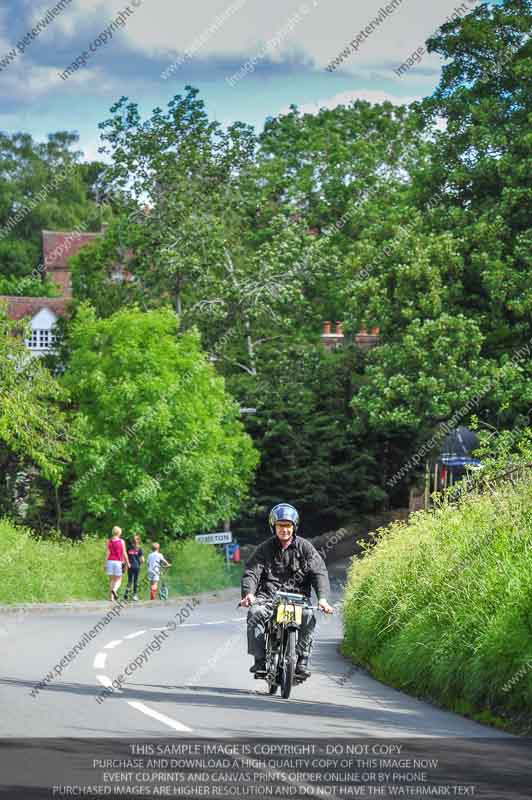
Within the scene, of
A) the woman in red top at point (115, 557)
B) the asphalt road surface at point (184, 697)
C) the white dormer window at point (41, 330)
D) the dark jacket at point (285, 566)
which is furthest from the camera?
the white dormer window at point (41, 330)

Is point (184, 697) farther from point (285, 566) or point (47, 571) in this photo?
point (47, 571)

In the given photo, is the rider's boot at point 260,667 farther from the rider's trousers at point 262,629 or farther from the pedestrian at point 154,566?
the pedestrian at point 154,566

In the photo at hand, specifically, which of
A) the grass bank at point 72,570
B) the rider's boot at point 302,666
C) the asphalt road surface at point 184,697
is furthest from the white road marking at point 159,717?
the grass bank at point 72,570

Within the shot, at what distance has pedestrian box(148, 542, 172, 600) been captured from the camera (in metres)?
41.7

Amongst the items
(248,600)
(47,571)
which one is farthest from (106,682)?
(47,571)

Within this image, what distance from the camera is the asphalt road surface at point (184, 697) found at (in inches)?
483

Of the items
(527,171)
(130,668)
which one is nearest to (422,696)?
(130,668)

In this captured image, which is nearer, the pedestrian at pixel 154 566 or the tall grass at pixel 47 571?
the tall grass at pixel 47 571

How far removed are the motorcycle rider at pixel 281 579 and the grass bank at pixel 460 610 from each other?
1.38 meters

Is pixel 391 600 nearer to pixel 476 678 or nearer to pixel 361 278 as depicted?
pixel 476 678

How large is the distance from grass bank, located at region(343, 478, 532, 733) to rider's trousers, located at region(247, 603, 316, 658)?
4.46 ft

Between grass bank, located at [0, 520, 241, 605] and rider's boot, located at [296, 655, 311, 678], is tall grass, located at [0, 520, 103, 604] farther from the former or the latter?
rider's boot, located at [296, 655, 311, 678]

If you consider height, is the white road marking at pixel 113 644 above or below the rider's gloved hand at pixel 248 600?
below

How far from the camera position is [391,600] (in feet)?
63.7
